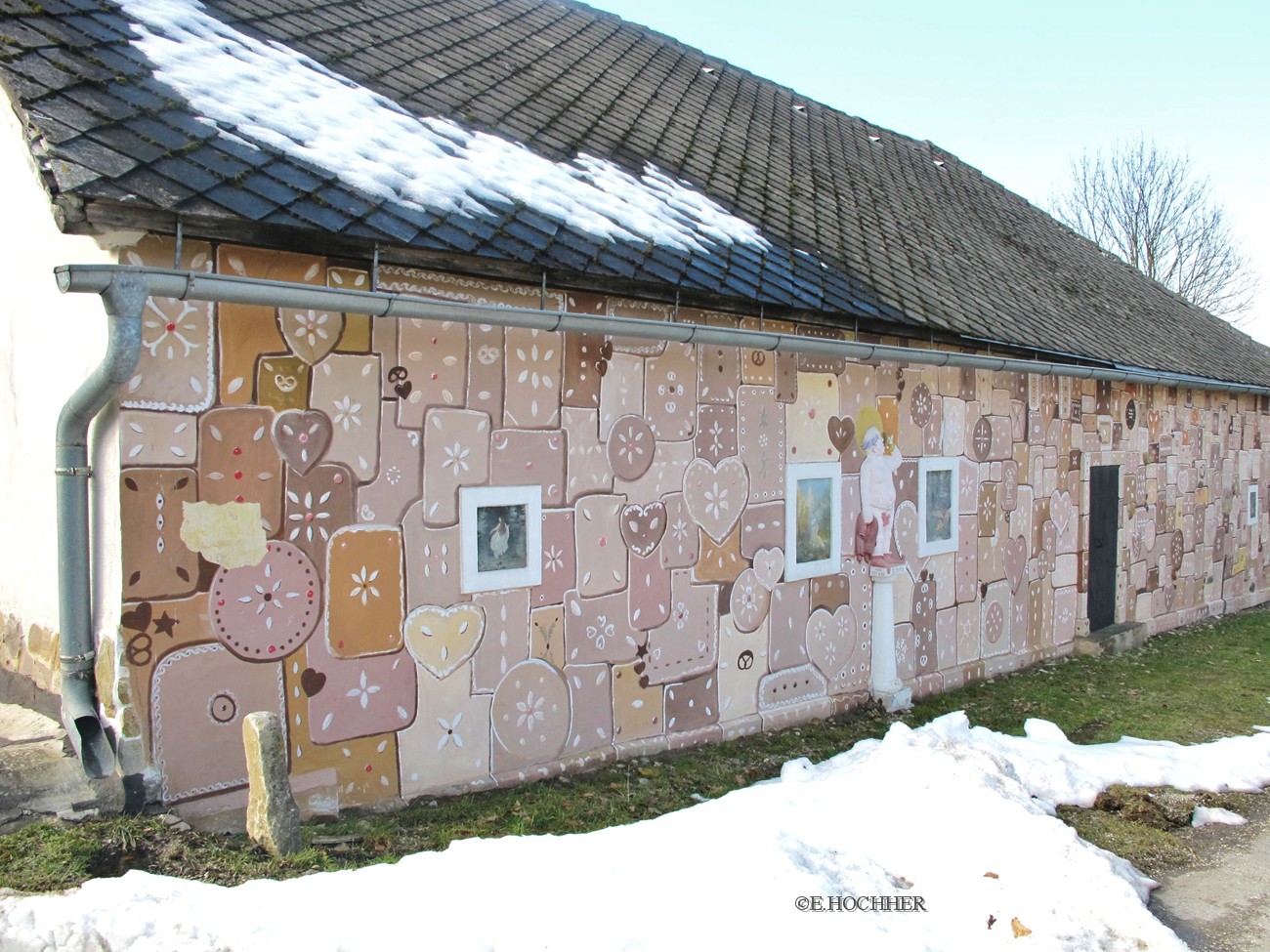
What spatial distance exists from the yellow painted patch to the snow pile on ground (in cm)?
138

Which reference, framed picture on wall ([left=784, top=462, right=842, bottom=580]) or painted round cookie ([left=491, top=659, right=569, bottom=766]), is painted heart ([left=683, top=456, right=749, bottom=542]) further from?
painted round cookie ([left=491, top=659, right=569, bottom=766])

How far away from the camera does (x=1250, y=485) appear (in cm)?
1380

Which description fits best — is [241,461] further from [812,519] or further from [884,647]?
[884,647]

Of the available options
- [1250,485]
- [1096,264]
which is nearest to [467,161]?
[1096,264]

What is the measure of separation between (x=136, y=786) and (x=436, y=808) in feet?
4.38

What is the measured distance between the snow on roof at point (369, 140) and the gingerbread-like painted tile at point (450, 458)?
1.05 meters

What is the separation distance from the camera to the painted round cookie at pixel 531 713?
4953mm

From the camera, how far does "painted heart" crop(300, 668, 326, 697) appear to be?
13.8 ft

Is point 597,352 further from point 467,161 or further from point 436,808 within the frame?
point 436,808

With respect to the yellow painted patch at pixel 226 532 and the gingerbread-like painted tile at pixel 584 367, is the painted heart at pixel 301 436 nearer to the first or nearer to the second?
the yellow painted patch at pixel 226 532

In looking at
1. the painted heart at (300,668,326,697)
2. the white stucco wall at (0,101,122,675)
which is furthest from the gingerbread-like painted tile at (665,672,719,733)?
the white stucco wall at (0,101,122,675)

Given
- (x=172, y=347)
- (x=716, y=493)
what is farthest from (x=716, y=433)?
(x=172, y=347)

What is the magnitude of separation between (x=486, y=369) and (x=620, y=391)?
3.06 ft

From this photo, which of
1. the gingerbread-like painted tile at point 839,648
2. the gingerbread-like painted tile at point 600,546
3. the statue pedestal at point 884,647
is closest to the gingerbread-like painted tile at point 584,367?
the gingerbread-like painted tile at point 600,546
